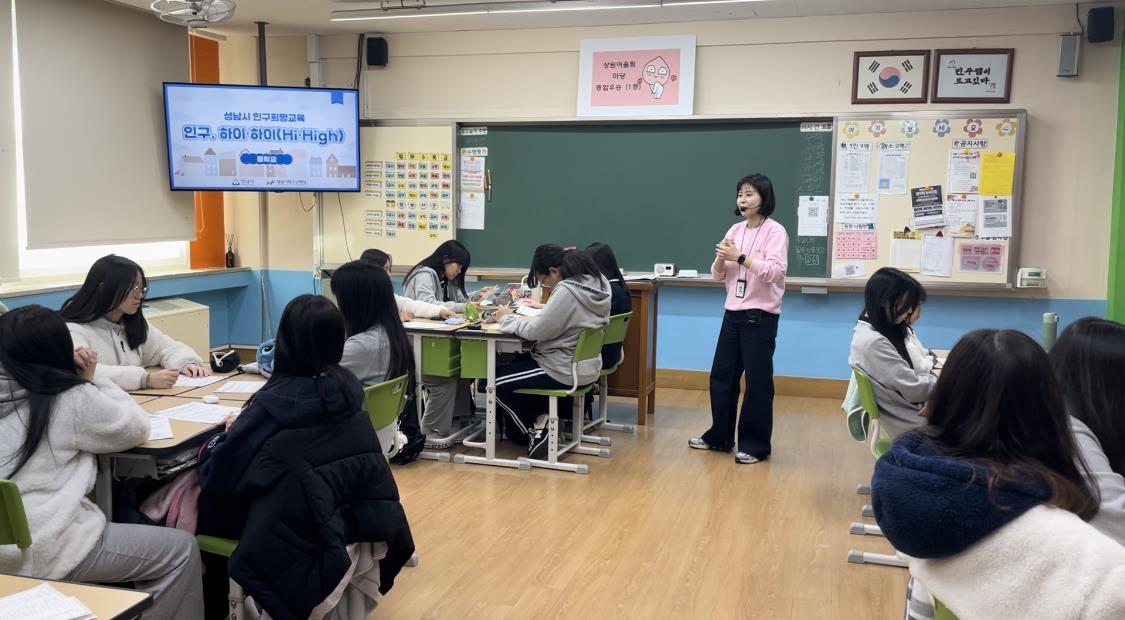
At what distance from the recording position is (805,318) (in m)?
6.49

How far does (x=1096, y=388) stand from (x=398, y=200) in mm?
5801

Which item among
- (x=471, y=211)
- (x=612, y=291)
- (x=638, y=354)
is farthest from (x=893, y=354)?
(x=471, y=211)

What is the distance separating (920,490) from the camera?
1.57 m

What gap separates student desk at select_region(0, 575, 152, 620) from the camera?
1.69 metres

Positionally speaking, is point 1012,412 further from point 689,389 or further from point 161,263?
point 161,263

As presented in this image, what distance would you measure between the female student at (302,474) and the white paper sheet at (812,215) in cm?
445

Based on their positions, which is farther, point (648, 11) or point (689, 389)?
point (689, 389)

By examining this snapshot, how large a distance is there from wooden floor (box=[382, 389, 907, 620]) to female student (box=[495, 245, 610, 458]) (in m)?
0.39

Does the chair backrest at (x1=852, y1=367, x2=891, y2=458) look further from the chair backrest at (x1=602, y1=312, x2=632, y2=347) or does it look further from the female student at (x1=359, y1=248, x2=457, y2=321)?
the female student at (x1=359, y1=248, x2=457, y2=321)

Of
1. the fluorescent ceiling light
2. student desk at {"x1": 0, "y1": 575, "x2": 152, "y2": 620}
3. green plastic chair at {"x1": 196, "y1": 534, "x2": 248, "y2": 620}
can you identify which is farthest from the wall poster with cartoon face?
student desk at {"x1": 0, "y1": 575, "x2": 152, "y2": 620}

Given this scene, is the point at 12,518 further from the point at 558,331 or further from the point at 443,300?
the point at 443,300

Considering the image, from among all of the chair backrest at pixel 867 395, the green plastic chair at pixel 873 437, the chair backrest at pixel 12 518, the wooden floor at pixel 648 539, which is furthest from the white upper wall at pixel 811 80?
the chair backrest at pixel 12 518

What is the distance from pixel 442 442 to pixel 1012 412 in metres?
3.72

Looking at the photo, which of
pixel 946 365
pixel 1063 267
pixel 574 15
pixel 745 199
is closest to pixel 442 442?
pixel 745 199
